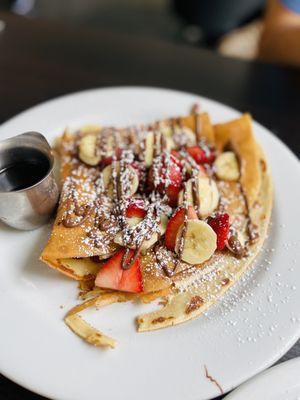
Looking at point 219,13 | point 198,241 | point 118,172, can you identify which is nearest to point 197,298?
point 198,241

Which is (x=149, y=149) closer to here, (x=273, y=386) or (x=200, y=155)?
(x=200, y=155)

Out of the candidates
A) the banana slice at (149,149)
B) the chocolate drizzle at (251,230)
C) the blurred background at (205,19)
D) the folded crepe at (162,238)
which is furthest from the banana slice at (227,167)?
the blurred background at (205,19)

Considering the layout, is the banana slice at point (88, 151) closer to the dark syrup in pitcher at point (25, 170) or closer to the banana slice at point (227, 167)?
the dark syrup in pitcher at point (25, 170)

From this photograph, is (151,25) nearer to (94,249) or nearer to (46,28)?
(46,28)

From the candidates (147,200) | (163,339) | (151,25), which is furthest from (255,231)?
(151,25)

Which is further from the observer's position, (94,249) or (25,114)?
(25,114)
